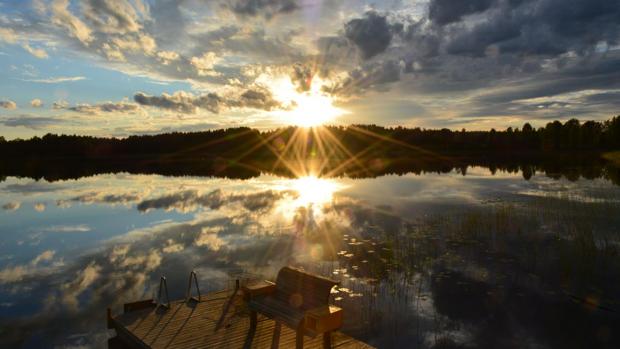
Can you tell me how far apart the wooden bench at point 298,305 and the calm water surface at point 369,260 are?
334 centimetres

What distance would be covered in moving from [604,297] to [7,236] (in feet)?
113

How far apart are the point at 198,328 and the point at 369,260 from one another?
420 inches

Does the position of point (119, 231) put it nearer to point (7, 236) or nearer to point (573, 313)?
point (7, 236)

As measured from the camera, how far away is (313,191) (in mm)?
52094

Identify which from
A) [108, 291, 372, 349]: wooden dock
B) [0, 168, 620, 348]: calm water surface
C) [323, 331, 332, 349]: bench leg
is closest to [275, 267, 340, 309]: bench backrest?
[323, 331, 332, 349]: bench leg

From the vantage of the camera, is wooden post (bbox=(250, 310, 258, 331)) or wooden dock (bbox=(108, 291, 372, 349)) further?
wooden post (bbox=(250, 310, 258, 331))

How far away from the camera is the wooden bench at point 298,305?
10562mm

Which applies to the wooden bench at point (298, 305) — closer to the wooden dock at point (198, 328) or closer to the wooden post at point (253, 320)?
the wooden post at point (253, 320)

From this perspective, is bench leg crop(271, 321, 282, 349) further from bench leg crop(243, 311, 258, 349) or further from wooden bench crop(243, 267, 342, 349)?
bench leg crop(243, 311, 258, 349)

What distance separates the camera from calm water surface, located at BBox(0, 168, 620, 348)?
1448 cm

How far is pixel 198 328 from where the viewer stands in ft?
41.5

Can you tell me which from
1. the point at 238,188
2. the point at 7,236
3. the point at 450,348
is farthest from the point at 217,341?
the point at 238,188

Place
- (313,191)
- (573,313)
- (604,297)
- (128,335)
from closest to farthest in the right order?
(128,335), (573,313), (604,297), (313,191)

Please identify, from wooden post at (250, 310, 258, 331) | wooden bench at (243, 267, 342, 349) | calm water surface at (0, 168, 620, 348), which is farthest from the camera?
calm water surface at (0, 168, 620, 348)
